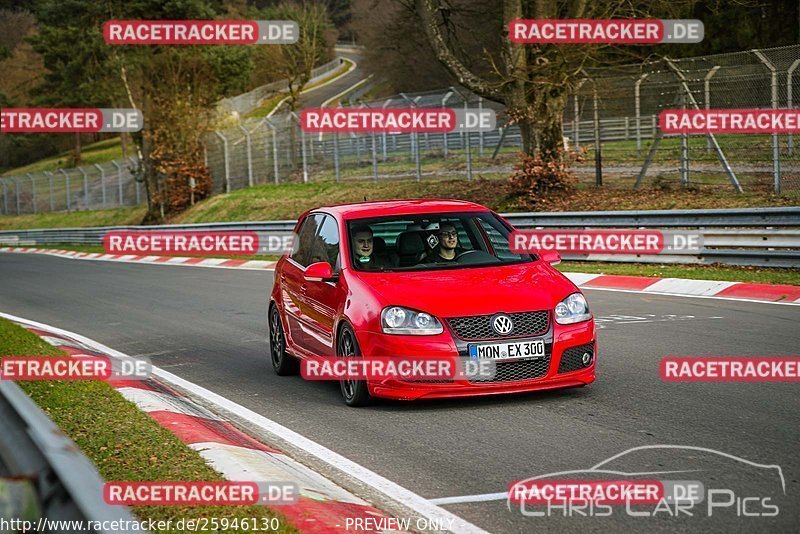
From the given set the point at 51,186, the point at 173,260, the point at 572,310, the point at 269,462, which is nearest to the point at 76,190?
the point at 51,186

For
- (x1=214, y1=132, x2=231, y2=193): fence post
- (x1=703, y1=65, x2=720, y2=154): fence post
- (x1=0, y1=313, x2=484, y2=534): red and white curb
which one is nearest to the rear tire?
(x1=0, y1=313, x2=484, y2=534): red and white curb

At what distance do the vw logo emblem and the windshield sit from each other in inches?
44.9

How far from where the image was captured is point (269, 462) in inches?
269

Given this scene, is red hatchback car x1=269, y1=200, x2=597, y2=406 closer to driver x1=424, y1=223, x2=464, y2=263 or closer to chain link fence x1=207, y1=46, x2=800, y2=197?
driver x1=424, y1=223, x2=464, y2=263

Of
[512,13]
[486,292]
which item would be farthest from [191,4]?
[486,292]

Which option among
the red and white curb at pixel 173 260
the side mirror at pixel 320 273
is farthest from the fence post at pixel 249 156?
the side mirror at pixel 320 273

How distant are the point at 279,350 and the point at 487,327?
3024 mm

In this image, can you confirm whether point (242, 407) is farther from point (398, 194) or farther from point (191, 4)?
point (191, 4)

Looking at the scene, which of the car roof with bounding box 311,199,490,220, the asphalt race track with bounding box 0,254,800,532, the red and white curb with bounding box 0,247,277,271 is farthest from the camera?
the red and white curb with bounding box 0,247,277,271

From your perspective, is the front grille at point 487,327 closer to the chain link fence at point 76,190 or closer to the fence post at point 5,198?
the chain link fence at point 76,190

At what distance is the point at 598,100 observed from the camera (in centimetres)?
2542

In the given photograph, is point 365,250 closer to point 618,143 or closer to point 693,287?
point 693,287

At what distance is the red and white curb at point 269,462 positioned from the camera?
17.8 feet

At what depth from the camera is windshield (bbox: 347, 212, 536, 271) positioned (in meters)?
9.27
